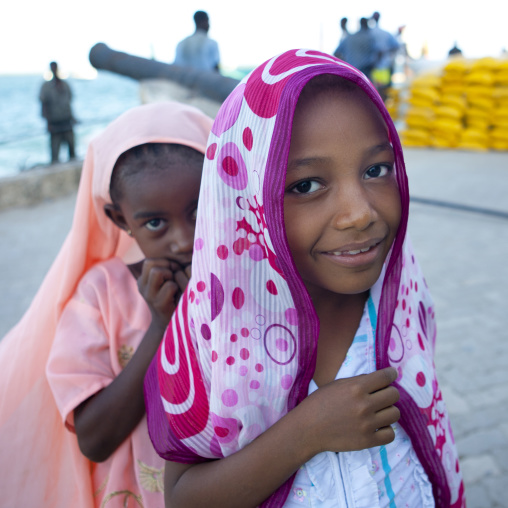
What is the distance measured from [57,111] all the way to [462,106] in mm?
6734

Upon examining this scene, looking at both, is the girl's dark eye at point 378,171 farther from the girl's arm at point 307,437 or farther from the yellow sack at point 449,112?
the yellow sack at point 449,112

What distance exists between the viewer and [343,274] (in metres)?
0.83

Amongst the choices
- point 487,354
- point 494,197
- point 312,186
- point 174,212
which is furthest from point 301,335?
point 494,197

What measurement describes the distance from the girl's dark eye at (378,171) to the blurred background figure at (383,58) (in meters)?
8.62

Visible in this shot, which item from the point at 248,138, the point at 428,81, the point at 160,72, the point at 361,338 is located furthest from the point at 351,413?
the point at 428,81

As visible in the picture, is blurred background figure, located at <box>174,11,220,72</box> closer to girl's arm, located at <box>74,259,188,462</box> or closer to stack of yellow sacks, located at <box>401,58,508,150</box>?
stack of yellow sacks, located at <box>401,58,508,150</box>

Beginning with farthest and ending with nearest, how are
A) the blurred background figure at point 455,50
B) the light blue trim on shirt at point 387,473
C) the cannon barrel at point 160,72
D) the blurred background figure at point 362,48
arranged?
the blurred background figure at point 455,50
the blurred background figure at point 362,48
the cannon barrel at point 160,72
the light blue trim on shirt at point 387,473

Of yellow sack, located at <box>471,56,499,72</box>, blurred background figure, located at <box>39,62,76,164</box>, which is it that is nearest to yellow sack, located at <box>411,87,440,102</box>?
yellow sack, located at <box>471,56,499,72</box>

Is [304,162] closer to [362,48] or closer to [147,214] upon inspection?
[147,214]

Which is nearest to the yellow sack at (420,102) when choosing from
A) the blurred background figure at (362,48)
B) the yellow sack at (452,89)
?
the yellow sack at (452,89)

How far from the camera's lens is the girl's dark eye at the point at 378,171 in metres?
0.86

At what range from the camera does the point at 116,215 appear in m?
1.31

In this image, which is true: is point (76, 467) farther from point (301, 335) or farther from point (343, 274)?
point (343, 274)

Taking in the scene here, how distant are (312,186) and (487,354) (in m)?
2.27
